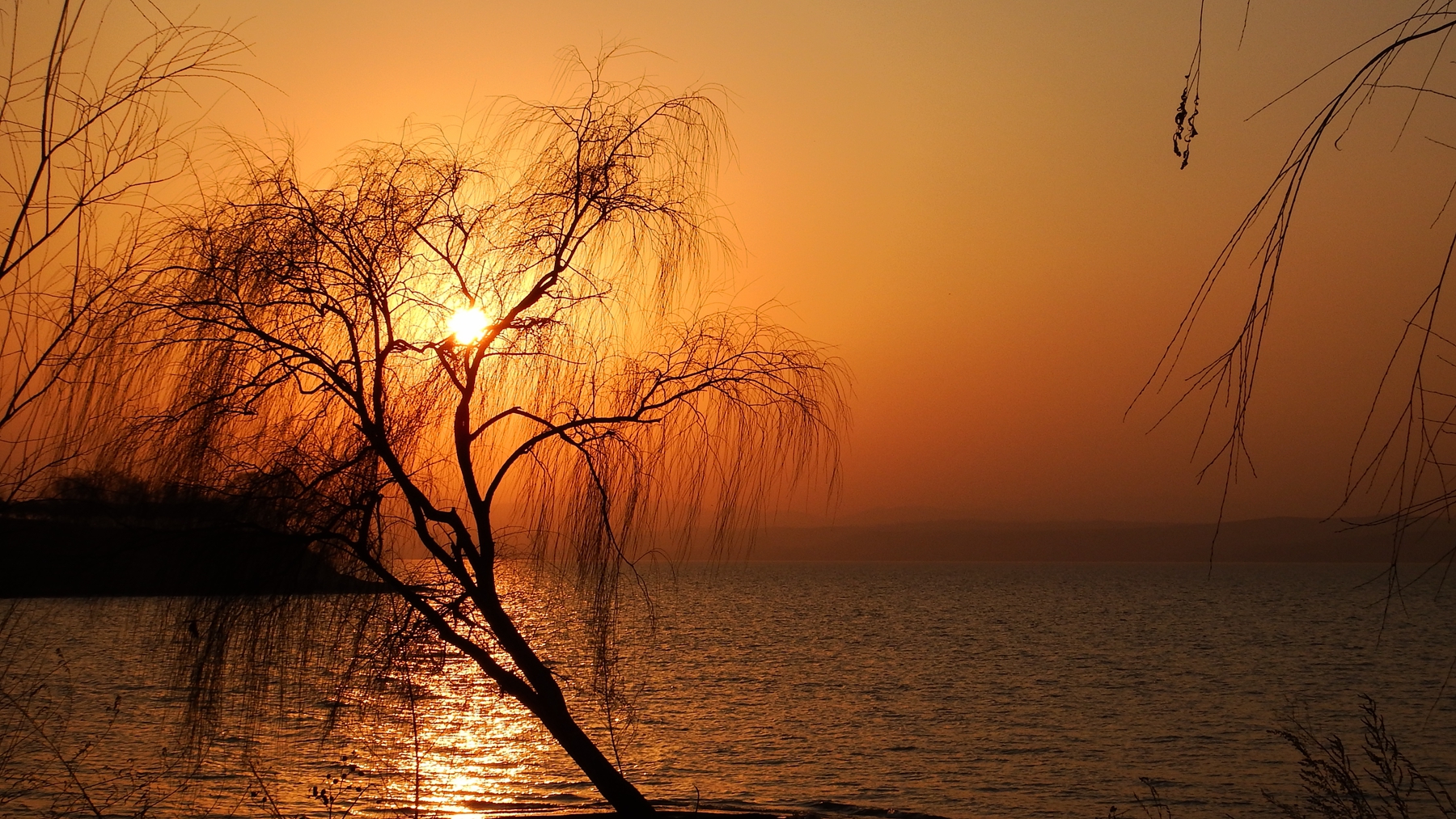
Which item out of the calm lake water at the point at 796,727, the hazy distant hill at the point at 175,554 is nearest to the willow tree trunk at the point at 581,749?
the calm lake water at the point at 796,727

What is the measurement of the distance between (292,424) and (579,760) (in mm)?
4366

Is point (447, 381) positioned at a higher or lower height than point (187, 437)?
higher

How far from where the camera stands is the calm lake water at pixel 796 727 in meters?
19.2

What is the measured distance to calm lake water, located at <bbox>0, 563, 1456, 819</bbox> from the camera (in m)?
19.2

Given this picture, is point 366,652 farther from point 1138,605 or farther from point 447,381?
point 1138,605

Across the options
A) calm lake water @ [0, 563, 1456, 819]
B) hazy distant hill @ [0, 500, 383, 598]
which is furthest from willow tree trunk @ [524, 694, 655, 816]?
hazy distant hill @ [0, 500, 383, 598]

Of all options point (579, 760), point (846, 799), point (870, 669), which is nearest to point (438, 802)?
point (846, 799)

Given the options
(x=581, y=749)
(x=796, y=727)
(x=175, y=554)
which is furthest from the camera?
(x=796, y=727)

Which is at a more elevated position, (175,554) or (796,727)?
(175,554)

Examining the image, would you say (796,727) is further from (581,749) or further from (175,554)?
(175,554)

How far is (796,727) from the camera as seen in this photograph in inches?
1379

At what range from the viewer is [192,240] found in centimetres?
906

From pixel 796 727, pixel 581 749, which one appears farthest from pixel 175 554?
pixel 796 727

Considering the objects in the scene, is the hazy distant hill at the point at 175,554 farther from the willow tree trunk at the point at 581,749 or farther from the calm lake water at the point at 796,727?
the willow tree trunk at the point at 581,749
